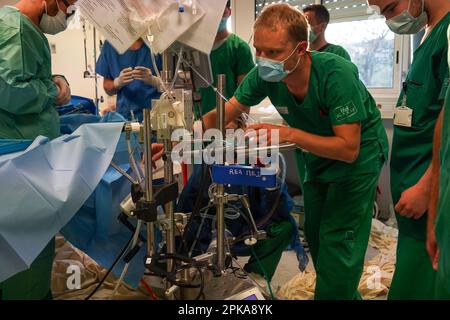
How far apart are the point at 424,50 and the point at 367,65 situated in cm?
237

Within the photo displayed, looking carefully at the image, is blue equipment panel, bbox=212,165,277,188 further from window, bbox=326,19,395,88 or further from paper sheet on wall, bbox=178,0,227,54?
window, bbox=326,19,395,88

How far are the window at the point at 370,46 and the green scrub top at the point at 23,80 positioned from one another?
2.54m

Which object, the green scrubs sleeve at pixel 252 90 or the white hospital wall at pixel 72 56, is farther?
the white hospital wall at pixel 72 56

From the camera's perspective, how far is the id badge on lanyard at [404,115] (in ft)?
4.26

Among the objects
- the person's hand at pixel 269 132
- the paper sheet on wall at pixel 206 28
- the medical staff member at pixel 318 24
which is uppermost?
the medical staff member at pixel 318 24

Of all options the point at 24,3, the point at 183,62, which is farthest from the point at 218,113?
the point at 24,3

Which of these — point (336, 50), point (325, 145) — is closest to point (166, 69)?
point (325, 145)

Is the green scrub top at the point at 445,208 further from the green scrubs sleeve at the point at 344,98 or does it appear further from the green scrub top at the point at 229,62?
the green scrub top at the point at 229,62

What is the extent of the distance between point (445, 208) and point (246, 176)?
0.44 metres

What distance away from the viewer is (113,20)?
1028mm

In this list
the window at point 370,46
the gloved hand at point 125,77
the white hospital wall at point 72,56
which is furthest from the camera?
the white hospital wall at point 72,56

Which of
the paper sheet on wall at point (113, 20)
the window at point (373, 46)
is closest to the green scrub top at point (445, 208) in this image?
the paper sheet on wall at point (113, 20)

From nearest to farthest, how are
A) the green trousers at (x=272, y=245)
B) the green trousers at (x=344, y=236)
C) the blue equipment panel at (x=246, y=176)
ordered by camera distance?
1. the blue equipment panel at (x=246, y=176)
2. the green trousers at (x=344, y=236)
3. the green trousers at (x=272, y=245)
